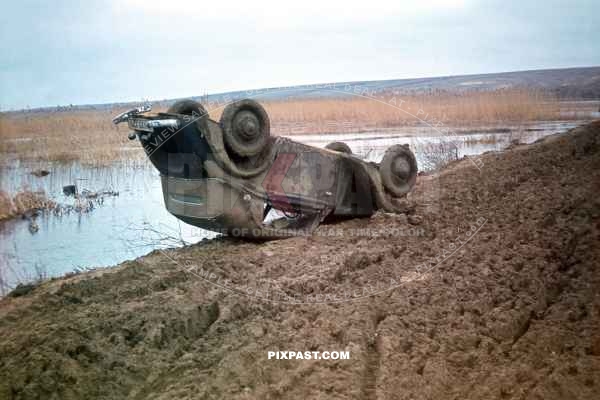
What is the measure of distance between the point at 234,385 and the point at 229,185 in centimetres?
305

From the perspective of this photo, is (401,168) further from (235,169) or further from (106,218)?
(106,218)

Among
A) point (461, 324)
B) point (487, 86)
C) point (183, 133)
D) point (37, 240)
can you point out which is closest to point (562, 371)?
point (461, 324)

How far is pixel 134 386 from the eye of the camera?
157 inches

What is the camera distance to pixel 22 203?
448 inches

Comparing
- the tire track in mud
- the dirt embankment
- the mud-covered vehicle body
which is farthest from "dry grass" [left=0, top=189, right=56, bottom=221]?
the tire track in mud

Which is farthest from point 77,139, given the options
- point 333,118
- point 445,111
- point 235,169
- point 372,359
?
point 372,359

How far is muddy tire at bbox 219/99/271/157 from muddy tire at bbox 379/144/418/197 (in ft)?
6.70

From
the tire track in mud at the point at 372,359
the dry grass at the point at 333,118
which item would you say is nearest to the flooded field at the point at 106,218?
the dry grass at the point at 333,118

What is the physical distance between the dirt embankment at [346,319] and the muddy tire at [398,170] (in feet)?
3.37

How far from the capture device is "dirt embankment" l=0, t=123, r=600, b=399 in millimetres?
3908

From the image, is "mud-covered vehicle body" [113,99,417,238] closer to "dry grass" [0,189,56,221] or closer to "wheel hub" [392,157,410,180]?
"wheel hub" [392,157,410,180]

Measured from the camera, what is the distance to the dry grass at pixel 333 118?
1566 centimetres

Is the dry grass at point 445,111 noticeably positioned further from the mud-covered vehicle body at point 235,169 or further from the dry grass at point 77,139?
the mud-covered vehicle body at point 235,169

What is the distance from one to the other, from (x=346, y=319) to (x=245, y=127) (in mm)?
2600
